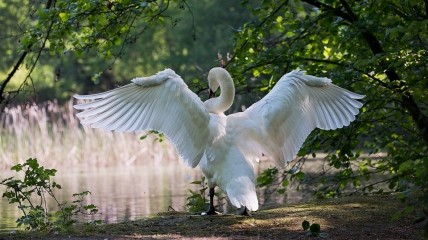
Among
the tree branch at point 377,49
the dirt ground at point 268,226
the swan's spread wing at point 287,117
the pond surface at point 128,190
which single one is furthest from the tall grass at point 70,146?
the dirt ground at point 268,226

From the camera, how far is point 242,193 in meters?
6.29

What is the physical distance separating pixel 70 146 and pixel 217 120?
10887 mm

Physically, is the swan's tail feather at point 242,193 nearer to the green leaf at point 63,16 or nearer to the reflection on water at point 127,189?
the green leaf at point 63,16

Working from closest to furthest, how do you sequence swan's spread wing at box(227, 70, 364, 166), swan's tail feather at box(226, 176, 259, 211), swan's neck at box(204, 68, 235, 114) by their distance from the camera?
swan's tail feather at box(226, 176, 259, 211), swan's spread wing at box(227, 70, 364, 166), swan's neck at box(204, 68, 235, 114)

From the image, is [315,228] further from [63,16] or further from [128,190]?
[128,190]

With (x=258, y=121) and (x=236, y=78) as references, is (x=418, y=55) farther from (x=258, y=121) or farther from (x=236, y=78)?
(x=236, y=78)

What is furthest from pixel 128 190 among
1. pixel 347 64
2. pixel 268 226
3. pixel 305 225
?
pixel 305 225

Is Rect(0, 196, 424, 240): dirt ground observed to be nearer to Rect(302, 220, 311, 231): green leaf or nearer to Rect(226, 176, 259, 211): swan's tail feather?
Rect(302, 220, 311, 231): green leaf

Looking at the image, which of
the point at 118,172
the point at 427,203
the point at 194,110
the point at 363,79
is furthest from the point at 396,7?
the point at 118,172

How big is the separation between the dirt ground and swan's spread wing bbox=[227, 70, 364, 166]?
60 cm

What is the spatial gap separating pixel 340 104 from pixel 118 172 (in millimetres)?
9779

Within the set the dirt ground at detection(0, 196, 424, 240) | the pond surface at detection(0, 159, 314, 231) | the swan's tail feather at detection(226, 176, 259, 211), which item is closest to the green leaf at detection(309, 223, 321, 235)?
the dirt ground at detection(0, 196, 424, 240)

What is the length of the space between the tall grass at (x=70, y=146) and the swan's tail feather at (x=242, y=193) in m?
9.91

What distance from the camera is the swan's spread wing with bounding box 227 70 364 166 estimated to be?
6902mm
